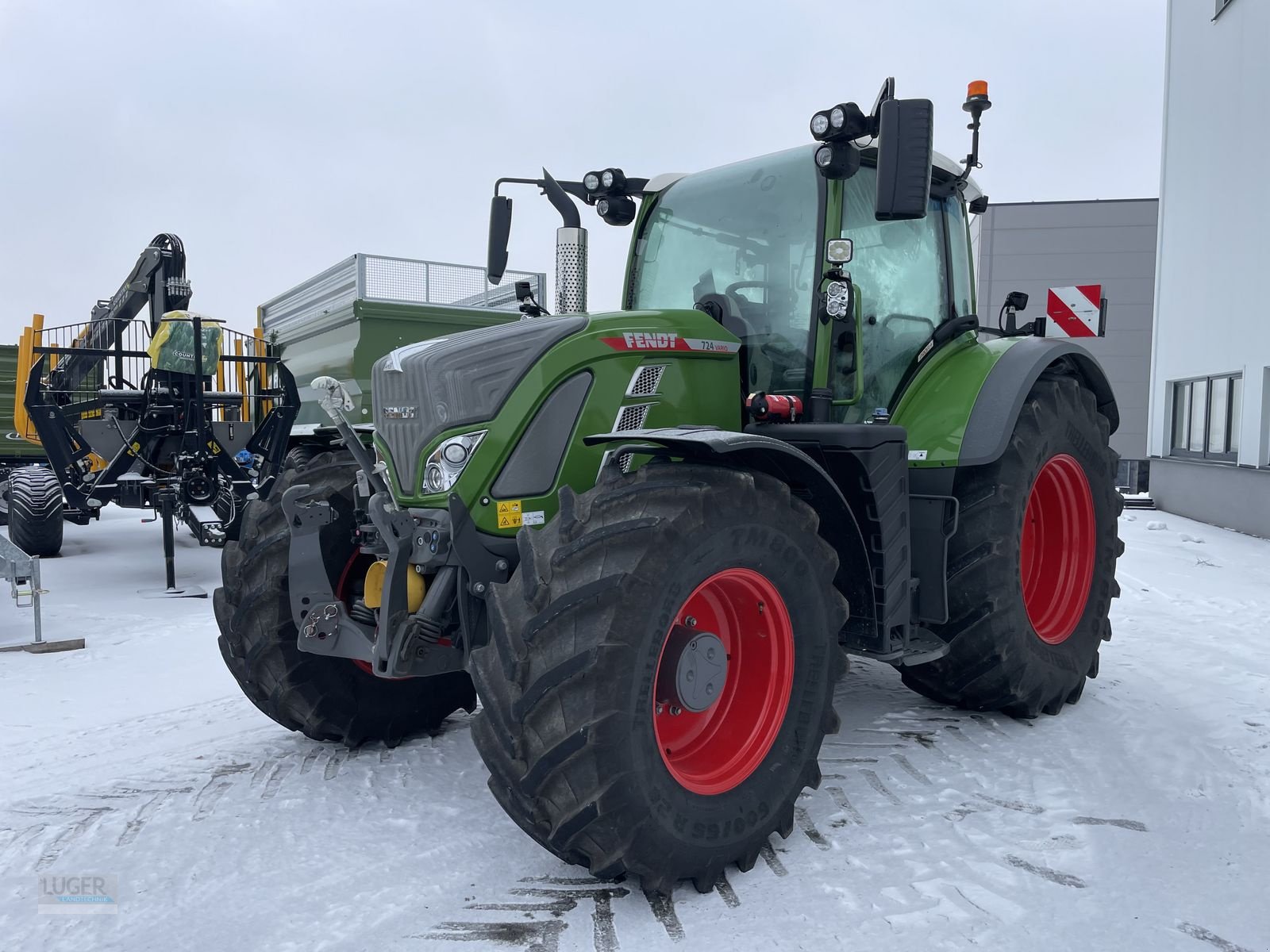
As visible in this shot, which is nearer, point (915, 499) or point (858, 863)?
point (858, 863)

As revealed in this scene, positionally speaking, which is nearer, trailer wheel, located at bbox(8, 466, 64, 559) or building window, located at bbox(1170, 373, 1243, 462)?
trailer wheel, located at bbox(8, 466, 64, 559)

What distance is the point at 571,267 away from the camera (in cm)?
398

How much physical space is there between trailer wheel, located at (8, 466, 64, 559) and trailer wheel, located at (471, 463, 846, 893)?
29.7 feet

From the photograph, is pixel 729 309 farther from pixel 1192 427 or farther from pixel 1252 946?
pixel 1192 427

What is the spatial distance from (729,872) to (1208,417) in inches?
454

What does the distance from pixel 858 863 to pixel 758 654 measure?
0.65m

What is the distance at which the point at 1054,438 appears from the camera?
424 centimetres

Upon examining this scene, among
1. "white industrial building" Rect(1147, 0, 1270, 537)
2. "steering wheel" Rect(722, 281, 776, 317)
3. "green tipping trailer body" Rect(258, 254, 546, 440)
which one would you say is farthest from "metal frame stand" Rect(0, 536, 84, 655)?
"white industrial building" Rect(1147, 0, 1270, 537)

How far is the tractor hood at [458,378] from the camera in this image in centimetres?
301

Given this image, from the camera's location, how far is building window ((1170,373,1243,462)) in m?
11.3

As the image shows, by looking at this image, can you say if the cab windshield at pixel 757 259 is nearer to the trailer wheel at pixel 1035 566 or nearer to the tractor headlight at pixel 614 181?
the tractor headlight at pixel 614 181

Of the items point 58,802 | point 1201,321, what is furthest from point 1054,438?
point 1201,321

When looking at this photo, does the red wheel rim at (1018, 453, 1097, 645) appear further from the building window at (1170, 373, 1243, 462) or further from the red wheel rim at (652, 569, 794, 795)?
the building window at (1170, 373, 1243, 462)

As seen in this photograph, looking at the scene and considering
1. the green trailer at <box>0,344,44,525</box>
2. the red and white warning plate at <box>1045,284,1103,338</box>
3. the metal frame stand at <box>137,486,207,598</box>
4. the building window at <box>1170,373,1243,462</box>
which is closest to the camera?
the red and white warning plate at <box>1045,284,1103,338</box>
